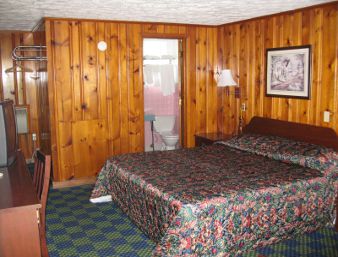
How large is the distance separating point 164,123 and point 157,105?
0.37 m

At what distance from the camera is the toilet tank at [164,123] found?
6.68 metres

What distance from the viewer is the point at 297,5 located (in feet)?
13.3

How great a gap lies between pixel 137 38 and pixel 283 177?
293cm

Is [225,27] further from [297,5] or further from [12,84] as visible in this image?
[12,84]

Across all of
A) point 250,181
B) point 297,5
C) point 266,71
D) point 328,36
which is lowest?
point 250,181

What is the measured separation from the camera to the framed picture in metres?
4.29

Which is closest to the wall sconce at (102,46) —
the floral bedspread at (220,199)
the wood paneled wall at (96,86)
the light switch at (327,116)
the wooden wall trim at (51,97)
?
the wood paneled wall at (96,86)

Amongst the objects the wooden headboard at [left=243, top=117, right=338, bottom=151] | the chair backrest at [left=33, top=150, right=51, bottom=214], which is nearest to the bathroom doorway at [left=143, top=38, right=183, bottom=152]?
the wooden headboard at [left=243, top=117, right=338, bottom=151]

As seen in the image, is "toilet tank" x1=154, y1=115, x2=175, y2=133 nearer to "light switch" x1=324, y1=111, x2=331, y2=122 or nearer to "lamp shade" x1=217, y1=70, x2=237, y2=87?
"lamp shade" x1=217, y1=70, x2=237, y2=87

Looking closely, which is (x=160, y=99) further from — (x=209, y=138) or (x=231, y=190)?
(x=231, y=190)

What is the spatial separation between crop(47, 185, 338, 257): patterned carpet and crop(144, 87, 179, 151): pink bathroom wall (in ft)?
8.66

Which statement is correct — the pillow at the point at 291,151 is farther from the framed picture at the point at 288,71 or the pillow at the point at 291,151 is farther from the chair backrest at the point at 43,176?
the chair backrest at the point at 43,176

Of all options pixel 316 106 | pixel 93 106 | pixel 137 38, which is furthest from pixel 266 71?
pixel 93 106

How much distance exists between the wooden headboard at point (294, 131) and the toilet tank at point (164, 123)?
1883mm
